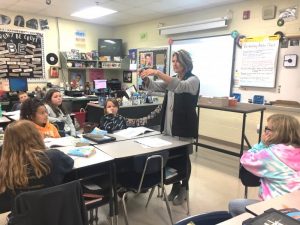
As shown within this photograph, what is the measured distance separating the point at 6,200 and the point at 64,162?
0.51 metres

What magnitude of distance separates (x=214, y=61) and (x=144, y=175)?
3.47m

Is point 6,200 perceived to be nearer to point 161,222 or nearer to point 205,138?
point 161,222

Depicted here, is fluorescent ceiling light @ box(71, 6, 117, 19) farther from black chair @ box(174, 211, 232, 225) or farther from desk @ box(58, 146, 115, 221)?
black chair @ box(174, 211, 232, 225)

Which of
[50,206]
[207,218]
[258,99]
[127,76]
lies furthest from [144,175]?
[127,76]

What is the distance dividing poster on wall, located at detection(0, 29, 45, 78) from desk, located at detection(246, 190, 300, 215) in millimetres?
5907

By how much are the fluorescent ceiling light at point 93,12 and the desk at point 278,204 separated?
16.5 ft

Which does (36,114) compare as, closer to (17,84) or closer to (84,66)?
(17,84)

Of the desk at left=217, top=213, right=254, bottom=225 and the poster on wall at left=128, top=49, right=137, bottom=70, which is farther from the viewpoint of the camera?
the poster on wall at left=128, top=49, right=137, bottom=70

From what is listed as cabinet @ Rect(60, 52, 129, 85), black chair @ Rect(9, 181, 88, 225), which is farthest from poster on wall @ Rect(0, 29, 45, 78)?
black chair @ Rect(9, 181, 88, 225)

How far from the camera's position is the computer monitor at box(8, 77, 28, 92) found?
5456mm

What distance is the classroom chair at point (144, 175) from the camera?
205cm

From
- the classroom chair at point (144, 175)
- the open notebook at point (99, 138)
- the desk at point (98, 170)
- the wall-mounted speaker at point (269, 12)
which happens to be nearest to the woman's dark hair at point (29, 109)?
the open notebook at point (99, 138)

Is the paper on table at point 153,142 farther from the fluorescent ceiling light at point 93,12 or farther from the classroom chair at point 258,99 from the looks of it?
the fluorescent ceiling light at point 93,12

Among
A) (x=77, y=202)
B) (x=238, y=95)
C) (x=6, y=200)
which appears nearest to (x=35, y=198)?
(x=77, y=202)
